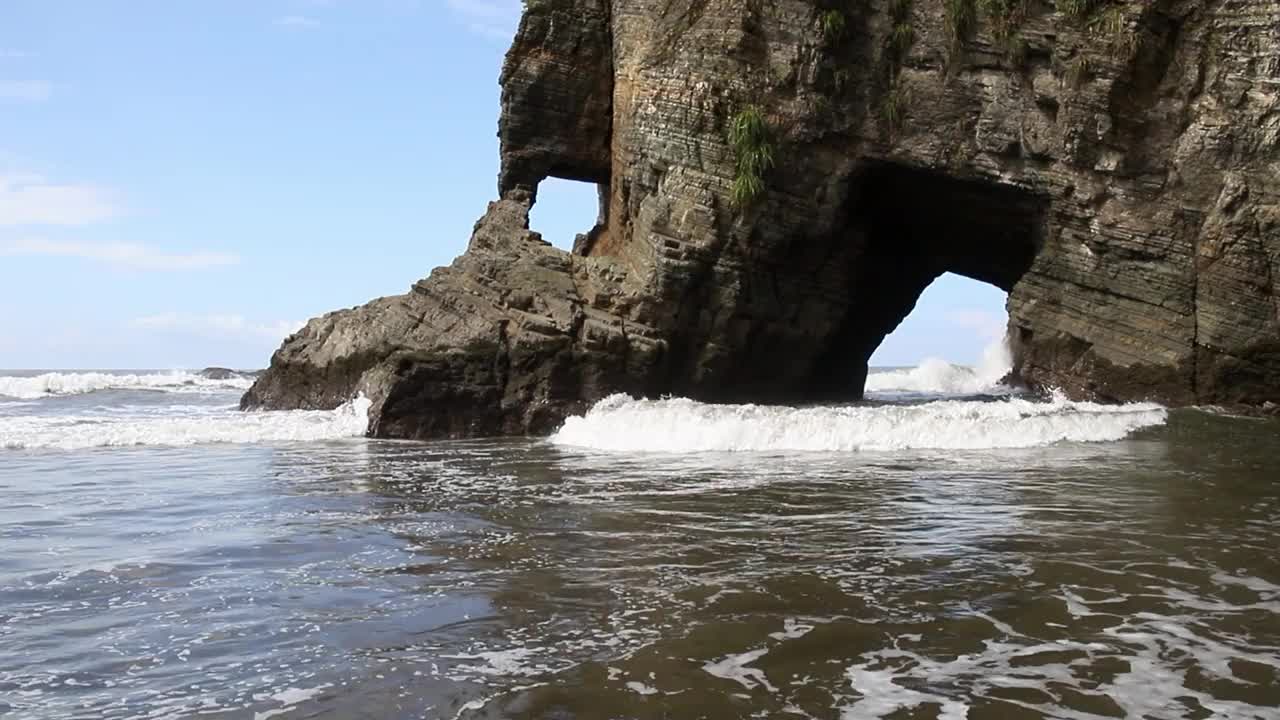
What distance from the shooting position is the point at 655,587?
5703 millimetres

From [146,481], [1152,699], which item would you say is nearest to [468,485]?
[146,481]

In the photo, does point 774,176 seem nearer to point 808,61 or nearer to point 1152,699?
point 808,61

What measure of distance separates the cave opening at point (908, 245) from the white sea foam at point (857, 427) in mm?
3766

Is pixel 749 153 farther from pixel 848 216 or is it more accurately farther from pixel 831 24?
pixel 831 24

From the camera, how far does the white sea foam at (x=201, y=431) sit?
14797 millimetres

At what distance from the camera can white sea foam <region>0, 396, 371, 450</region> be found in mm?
14797

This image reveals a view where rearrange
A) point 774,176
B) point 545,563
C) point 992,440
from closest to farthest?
point 545,563 < point 992,440 < point 774,176

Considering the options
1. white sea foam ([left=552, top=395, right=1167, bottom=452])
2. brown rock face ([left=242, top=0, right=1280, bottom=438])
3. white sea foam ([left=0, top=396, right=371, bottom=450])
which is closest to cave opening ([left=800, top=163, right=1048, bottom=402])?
brown rock face ([left=242, top=0, right=1280, bottom=438])

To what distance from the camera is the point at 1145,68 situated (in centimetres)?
1584

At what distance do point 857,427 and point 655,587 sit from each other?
8.02m

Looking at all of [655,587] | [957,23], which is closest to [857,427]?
[957,23]

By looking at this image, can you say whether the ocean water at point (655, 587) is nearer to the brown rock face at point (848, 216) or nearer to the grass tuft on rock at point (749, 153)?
the brown rock face at point (848, 216)

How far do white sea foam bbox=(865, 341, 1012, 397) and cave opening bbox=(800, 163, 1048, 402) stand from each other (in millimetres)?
9732

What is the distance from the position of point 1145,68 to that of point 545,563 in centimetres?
1369
